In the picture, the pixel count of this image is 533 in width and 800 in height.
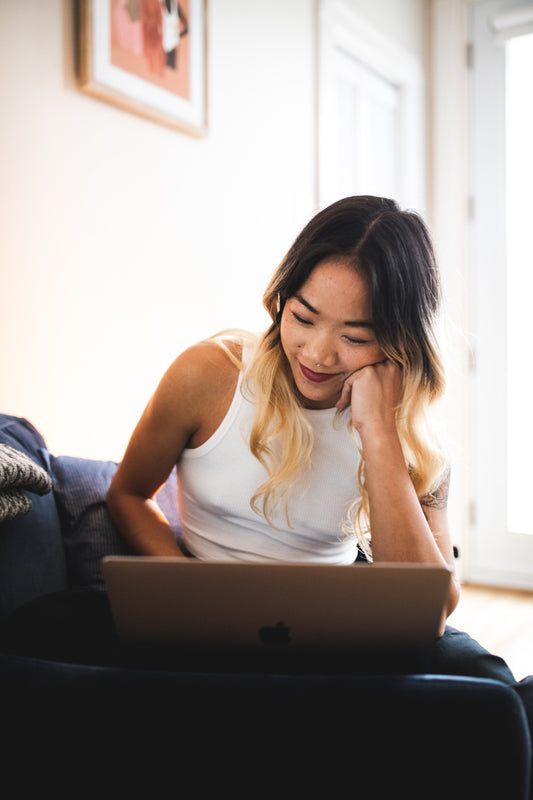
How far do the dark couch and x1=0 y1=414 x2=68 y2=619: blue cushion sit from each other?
0.39 m

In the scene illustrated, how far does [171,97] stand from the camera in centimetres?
189

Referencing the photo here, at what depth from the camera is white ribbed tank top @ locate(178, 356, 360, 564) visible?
122 cm

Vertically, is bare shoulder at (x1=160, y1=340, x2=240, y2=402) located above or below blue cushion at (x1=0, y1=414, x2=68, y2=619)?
above

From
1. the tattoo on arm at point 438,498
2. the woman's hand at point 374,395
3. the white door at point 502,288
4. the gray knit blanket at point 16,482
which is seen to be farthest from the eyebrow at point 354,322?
the white door at point 502,288

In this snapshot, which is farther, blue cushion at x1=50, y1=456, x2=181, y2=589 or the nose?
blue cushion at x1=50, y1=456, x2=181, y2=589

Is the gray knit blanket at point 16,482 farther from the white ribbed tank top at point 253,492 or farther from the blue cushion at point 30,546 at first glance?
the white ribbed tank top at point 253,492

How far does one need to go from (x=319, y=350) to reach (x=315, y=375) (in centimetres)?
7

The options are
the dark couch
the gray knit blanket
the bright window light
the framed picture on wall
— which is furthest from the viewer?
the bright window light

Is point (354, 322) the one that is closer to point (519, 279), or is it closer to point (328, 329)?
point (328, 329)

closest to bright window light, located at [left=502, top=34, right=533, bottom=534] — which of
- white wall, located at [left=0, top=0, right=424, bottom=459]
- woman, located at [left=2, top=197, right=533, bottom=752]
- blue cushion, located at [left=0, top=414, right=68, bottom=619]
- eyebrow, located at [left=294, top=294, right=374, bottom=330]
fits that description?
white wall, located at [left=0, top=0, right=424, bottom=459]

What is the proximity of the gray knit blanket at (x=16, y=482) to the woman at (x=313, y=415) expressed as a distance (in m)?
0.23

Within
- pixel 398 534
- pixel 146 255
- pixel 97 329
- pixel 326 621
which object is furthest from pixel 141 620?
pixel 146 255

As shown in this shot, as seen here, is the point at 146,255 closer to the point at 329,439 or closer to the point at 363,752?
the point at 329,439

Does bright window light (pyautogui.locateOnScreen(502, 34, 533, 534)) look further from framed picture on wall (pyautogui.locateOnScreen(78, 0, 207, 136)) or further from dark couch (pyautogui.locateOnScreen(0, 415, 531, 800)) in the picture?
dark couch (pyautogui.locateOnScreen(0, 415, 531, 800))
